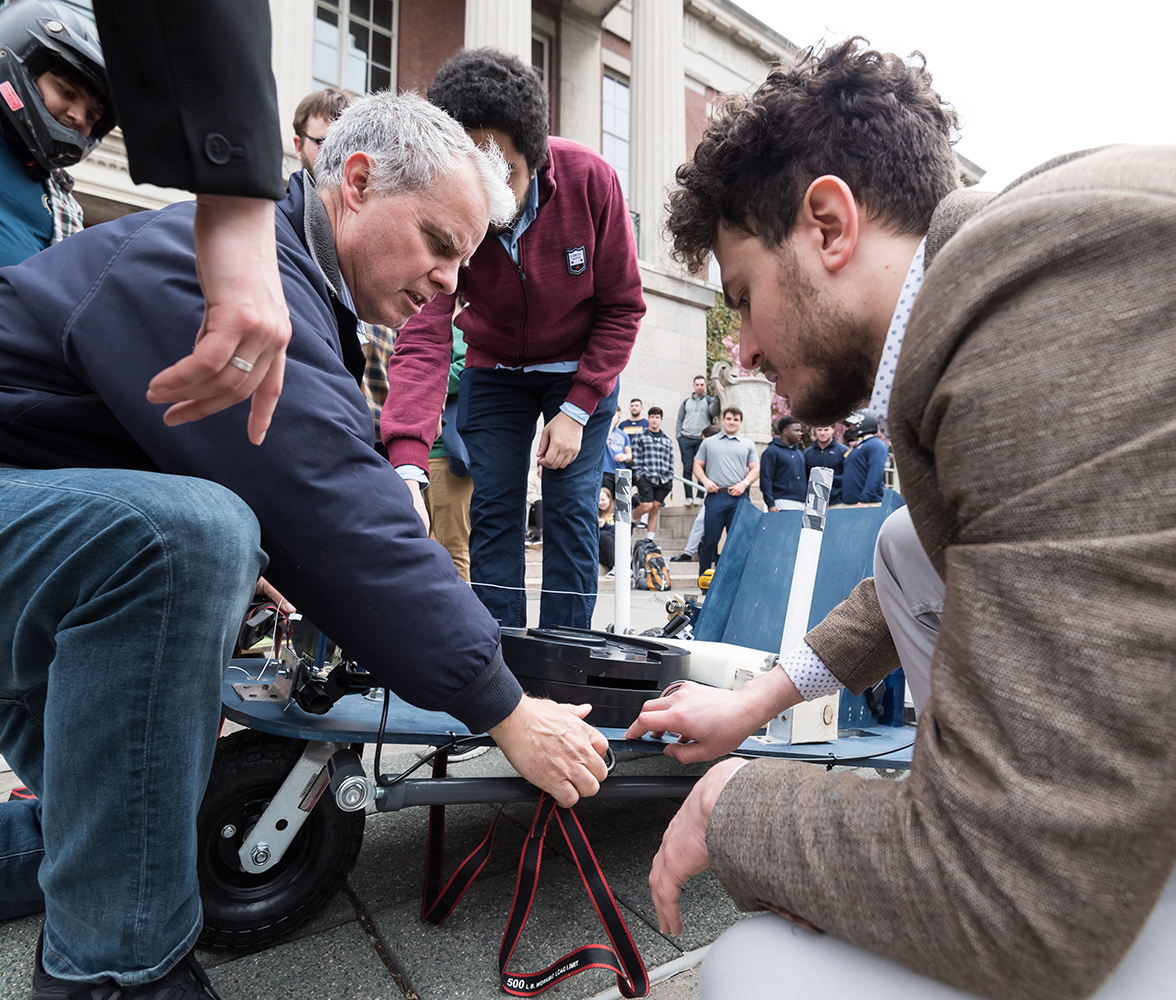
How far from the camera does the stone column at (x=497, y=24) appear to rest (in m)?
9.29

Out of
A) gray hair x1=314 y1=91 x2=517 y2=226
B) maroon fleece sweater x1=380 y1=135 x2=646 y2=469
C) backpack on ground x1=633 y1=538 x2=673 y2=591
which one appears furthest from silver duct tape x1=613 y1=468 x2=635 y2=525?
backpack on ground x1=633 y1=538 x2=673 y2=591

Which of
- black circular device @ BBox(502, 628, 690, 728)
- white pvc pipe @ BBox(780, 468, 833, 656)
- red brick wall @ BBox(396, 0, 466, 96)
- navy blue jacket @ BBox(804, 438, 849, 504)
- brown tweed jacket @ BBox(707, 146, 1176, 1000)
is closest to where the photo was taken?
brown tweed jacket @ BBox(707, 146, 1176, 1000)

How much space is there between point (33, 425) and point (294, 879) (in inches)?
32.5

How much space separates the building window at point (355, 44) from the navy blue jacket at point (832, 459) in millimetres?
7940

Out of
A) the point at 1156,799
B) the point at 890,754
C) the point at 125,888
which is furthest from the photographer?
the point at 890,754

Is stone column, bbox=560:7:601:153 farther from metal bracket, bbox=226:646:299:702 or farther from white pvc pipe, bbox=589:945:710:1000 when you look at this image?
white pvc pipe, bbox=589:945:710:1000

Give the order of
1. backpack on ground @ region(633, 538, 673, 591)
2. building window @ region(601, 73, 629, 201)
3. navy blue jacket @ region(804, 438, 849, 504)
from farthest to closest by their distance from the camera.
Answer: building window @ region(601, 73, 629, 201), navy blue jacket @ region(804, 438, 849, 504), backpack on ground @ region(633, 538, 673, 591)

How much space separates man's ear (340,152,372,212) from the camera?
4.87 ft

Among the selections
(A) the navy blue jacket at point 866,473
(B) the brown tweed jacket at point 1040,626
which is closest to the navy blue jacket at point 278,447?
(B) the brown tweed jacket at point 1040,626

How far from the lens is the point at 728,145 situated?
46.1 inches

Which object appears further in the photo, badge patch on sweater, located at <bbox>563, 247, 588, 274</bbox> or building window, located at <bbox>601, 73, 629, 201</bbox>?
building window, located at <bbox>601, 73, 629, 201</bbox>

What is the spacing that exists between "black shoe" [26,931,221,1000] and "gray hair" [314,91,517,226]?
53.6 inches

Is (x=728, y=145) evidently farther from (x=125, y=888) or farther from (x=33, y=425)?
(x=125, y=888)

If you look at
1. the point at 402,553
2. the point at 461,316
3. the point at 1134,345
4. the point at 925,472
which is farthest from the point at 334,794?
the point at 461,316
